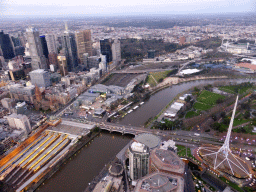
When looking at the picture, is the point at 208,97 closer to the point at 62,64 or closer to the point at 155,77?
the point at 155,77

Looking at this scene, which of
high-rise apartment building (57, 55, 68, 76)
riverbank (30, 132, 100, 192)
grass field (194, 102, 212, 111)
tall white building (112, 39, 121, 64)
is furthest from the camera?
tall white building (112, 39, 121, 64)

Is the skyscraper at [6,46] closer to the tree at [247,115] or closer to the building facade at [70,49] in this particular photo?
the building facade at [70,49]

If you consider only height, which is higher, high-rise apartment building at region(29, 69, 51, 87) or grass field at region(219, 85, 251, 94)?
high-rise apartment building at region(29, 69, 51, 87)

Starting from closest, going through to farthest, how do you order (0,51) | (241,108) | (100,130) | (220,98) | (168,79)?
(100,130) → (241,108) → (220,98) → (168,79) → (0,51)

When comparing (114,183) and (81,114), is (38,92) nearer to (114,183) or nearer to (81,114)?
(81,114)

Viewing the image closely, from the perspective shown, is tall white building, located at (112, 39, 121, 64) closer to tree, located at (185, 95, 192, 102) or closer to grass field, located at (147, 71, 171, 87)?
grass field, located at (147, 71, 171, 87)

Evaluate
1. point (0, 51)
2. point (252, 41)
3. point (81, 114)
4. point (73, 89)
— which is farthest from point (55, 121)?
point (252, 41)

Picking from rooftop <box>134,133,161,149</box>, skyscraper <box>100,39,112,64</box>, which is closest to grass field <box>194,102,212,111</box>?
rooftop <box>134,133,161,149</box>
